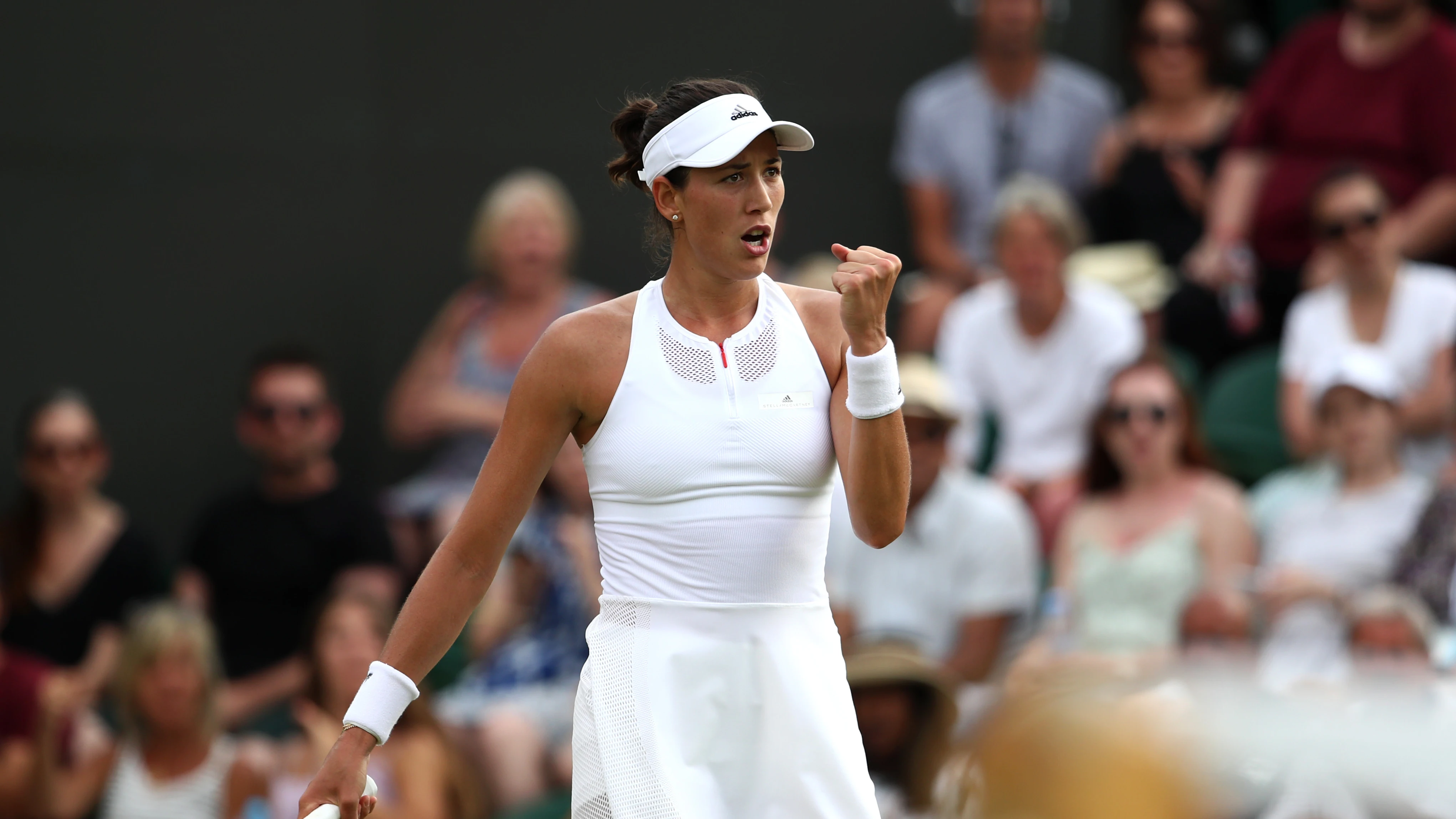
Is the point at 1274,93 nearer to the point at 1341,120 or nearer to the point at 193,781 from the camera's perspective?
the point at 1341,120

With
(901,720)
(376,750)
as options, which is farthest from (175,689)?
(901,720)

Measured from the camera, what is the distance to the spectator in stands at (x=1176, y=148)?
770 centimetres

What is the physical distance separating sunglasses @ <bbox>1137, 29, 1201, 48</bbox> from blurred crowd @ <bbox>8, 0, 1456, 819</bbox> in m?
0.01

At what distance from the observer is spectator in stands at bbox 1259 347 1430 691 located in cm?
576

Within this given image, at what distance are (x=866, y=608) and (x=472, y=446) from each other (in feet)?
7.09

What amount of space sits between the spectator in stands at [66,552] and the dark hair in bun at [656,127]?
4562 mm

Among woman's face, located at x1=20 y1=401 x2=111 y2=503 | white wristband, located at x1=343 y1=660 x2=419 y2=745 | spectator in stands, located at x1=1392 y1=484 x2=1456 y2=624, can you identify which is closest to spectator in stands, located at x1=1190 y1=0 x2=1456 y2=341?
spectator in stands, located at x1=1392 y1=484 x2=1456 y2=624

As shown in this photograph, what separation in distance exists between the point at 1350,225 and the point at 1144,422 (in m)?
1.05

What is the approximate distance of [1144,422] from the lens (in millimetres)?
6332

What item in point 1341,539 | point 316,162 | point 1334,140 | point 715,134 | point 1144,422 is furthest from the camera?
point 316,162

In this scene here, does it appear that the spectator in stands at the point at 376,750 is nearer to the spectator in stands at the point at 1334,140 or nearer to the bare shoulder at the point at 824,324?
the bare shoulder at the point at 824,324

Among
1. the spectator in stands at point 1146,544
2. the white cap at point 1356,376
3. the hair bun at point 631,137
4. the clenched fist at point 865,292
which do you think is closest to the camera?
the clenched fist at point 865,292

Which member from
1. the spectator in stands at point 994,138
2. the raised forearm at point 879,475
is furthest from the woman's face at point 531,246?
the raised forearm at point 879,475

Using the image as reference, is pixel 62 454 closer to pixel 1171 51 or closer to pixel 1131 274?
pixel 1131 274
